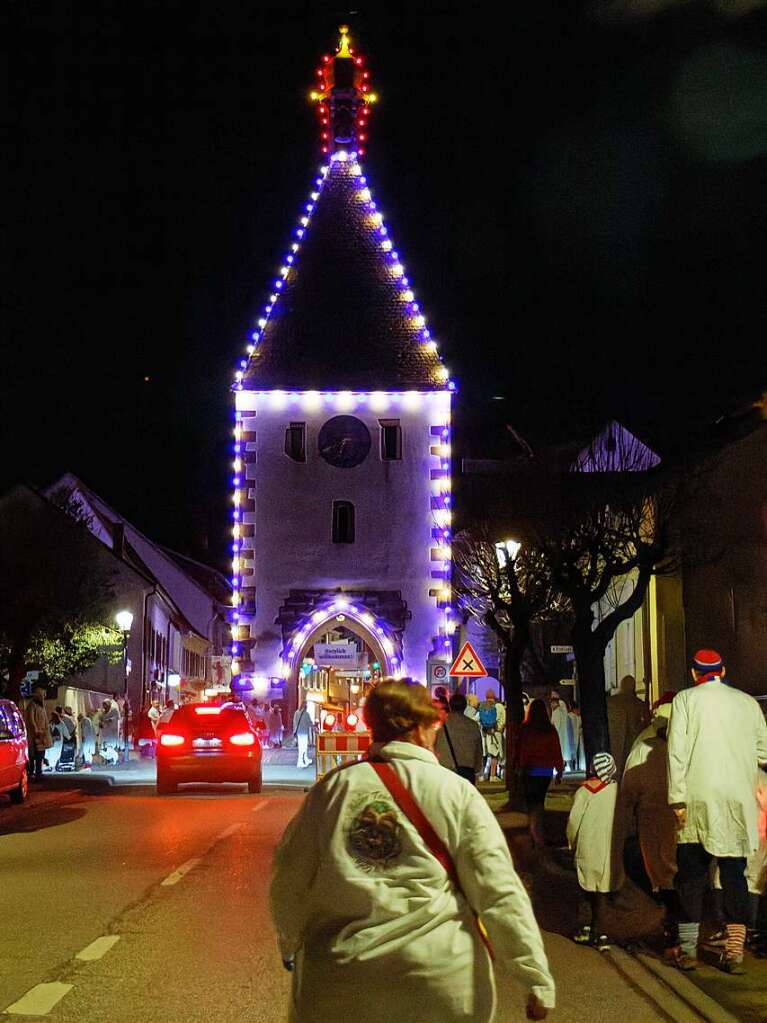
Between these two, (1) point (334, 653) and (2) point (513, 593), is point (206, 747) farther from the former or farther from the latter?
(1) point (334, 653)

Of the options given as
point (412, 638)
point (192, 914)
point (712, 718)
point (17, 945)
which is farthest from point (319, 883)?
point (412, 638)

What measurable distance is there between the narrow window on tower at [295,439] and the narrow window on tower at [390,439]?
7.84 feet

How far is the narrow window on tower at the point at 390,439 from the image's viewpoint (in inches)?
1855

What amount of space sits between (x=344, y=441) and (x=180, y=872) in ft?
107

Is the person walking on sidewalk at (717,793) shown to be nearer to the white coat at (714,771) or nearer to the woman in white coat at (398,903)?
the white coat at (714,771)

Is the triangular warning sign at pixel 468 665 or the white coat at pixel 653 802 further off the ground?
the triangular warning sign at pixel 468 665

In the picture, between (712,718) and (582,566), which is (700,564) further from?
(712,718)

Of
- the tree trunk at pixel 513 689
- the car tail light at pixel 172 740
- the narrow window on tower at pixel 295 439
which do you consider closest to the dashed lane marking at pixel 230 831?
the tree trunk at pixel 513 689

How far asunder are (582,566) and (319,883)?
2214 centimetres

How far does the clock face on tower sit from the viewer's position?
155 feet

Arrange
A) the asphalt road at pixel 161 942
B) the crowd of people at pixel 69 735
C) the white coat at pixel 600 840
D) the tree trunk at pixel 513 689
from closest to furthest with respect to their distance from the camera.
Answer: the asphalt road at pixel 161 942 < the white coat at pixel 600 840 < the tree trunk at pixel 513 689 < the crowd of people at pixel 69 735

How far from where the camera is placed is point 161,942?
36.0 ft

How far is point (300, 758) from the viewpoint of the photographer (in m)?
37.5

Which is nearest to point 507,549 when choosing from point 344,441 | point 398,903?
point 344,441
